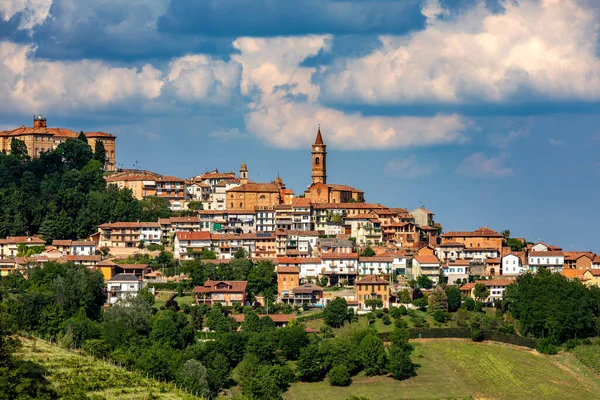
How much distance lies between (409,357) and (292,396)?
900 cm

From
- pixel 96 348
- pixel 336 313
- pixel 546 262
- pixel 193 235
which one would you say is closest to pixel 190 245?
pixel 193 235

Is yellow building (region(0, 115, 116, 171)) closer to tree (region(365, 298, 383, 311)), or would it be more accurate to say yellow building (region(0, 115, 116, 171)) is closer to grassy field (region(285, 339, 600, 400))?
tree (region(365, 298, 383, 311))

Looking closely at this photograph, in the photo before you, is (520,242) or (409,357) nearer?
(409,357)

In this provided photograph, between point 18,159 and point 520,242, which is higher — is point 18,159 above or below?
above

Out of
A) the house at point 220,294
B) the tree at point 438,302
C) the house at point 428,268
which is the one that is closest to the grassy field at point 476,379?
the tree at point 438,302

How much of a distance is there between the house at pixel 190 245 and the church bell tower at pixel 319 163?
67.3 feet

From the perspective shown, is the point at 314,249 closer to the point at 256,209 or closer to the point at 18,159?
the point at 256,209

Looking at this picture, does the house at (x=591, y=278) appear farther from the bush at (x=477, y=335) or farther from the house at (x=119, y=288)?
the house at (x=119, y=288)

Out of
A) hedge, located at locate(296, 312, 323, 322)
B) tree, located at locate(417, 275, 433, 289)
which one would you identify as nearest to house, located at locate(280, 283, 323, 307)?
hedge, located at locate(296, 312, 323, 322)

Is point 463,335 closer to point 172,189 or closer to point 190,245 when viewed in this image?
point 190,245

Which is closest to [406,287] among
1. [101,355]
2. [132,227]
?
[132,227]

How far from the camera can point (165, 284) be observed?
74.6 m

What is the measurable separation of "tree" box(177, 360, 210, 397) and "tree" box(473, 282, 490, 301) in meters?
25.6

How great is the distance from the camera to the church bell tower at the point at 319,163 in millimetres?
100750
